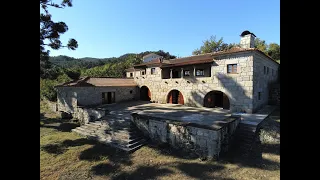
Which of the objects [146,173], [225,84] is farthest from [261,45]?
[146,173]

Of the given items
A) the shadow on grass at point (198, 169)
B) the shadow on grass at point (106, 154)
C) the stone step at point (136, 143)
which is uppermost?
the stone step at point (136, 143)

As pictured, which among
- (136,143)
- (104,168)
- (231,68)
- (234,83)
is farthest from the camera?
(231,68)

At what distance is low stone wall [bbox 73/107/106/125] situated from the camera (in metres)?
15.7

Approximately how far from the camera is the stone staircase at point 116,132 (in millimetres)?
11062

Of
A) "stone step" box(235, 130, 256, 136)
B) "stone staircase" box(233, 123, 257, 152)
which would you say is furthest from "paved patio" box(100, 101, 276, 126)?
"stone step" box(235, 130, 256, 136)

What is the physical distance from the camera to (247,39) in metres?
17.2

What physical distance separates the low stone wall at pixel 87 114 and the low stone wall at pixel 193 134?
549 cm

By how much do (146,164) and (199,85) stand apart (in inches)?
472

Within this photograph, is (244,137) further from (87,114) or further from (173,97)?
(87,114)

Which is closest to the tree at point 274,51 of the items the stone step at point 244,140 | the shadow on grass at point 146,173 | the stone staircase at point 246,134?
the stone staircase at point 246,134

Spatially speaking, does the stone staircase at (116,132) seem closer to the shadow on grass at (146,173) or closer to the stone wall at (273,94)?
the shadow on grass at (146,173)

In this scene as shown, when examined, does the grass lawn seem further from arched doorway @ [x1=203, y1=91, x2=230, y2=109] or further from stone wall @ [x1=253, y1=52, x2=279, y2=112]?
arched doorway @ [x1=203, y1=91, x2=230, y2=109]

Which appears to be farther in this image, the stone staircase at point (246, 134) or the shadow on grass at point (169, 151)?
the stone staircase at point (246, 134)
